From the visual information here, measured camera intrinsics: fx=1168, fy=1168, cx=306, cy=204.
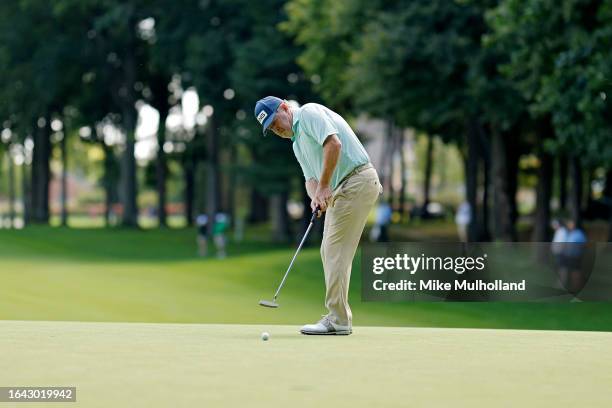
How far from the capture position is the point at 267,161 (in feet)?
171

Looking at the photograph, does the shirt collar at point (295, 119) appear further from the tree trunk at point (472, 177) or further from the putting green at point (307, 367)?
the tree trunk at point (472, 177)

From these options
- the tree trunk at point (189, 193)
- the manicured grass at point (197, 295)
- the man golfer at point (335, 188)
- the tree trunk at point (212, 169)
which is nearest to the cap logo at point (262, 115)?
the man golfer at point (335, 188)

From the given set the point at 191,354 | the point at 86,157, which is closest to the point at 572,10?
the point at 191,354

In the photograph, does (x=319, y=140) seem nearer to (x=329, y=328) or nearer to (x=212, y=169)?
(x=329, y=328)

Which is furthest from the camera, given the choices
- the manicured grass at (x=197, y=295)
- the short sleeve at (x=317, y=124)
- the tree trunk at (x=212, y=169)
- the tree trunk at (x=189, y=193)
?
the tree trunk at (x=189, y=193)

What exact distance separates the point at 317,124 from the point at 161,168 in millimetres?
64364

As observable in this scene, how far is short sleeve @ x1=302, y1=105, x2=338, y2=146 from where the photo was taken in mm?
10094

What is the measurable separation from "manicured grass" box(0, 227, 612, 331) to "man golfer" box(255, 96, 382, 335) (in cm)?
1387

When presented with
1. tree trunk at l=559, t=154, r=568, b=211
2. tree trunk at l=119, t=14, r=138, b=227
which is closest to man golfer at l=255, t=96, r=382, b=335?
tree trunk at l=559, t=154, r=568, b=211

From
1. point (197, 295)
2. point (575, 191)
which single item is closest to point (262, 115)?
point (197, 295)

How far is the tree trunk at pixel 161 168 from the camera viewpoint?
216 ft

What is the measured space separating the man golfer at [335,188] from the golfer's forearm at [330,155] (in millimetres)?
69

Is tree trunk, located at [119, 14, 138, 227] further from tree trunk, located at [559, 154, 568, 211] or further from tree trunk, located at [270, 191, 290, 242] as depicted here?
tree trunk, located at [559, 154, 568, 211]

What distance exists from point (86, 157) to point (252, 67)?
172ft
